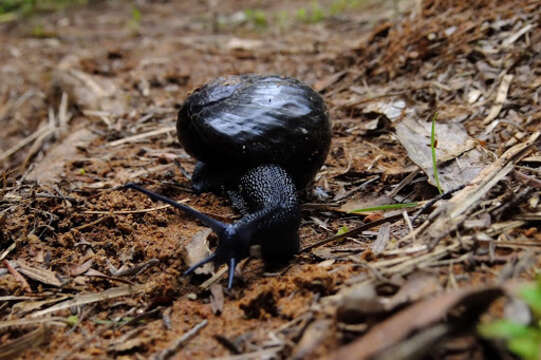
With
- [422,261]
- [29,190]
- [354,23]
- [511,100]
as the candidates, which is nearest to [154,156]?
[29,190]

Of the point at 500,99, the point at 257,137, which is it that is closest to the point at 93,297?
the point at 257,137

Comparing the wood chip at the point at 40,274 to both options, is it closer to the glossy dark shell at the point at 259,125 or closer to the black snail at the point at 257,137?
the black snail at the point at 257,137

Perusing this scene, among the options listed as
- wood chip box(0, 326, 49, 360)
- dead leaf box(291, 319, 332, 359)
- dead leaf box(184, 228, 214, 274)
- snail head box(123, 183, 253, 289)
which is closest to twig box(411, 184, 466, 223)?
snail head box(123, 183, 253, 289)

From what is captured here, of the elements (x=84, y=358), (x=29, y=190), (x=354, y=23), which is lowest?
(x=84, y=358)

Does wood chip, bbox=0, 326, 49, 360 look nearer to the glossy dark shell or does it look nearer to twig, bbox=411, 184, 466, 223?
the glossy dark shell

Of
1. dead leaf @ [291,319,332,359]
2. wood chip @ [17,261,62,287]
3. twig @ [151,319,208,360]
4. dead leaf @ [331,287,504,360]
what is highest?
dead leaf @ [331,287,504,360]

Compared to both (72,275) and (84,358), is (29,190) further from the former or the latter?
(84,358)

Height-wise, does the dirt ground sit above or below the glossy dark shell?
below
